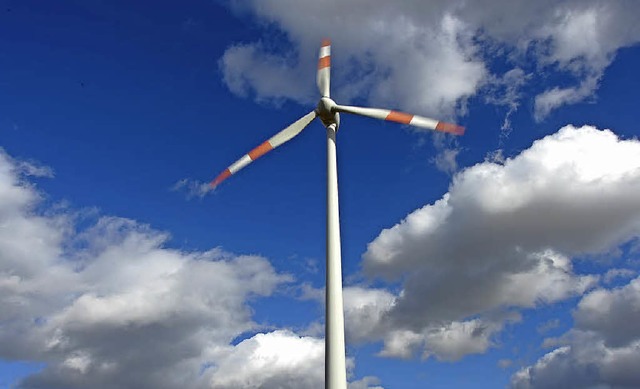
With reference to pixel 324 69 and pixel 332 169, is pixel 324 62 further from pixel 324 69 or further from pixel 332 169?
pixel 332 169

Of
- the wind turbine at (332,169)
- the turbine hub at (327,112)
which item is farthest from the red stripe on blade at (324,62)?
the turbine hub at (327,112)

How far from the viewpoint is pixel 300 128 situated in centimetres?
6072

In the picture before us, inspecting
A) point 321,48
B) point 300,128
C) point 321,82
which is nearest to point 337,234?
point 300,128

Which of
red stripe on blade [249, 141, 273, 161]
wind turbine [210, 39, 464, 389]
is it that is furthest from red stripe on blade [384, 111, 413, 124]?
red stripe on blade [249, 141, 273, 161]

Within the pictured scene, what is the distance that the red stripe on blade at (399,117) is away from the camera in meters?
59.5

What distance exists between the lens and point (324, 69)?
64.1 m

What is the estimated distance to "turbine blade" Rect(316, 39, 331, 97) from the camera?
205 feet

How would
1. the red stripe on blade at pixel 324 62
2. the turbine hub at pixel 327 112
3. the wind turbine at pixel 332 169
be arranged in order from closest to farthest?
the wind turbine at pixel 332 169, the turbine hub at pixel 327 112, the red stripe on blade at pixel 324 62

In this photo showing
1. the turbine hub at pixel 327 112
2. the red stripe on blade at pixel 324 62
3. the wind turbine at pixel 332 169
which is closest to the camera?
the wind turbine at pixel 332 169

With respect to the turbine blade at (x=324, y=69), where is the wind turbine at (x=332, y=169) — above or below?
below

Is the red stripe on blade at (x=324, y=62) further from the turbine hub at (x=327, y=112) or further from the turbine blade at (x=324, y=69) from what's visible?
the turbine hub at (x=327, y=112)

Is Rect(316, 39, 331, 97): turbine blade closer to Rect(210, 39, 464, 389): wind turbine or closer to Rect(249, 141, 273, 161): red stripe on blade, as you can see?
Rect(210, 39, 464, 389): wind turbine

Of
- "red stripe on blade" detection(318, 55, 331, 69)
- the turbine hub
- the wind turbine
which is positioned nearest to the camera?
the wind turbine

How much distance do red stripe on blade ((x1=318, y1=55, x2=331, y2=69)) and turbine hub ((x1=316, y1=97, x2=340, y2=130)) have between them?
8.33 metres
